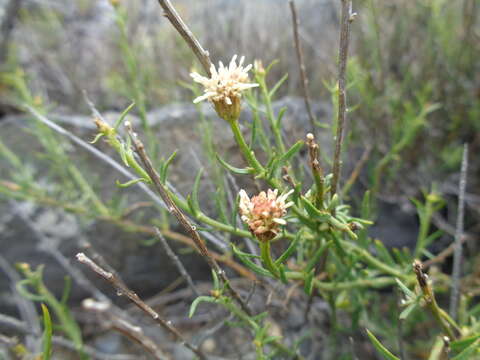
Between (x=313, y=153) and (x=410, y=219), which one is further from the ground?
(x=313, y=153)

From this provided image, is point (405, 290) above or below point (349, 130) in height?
below

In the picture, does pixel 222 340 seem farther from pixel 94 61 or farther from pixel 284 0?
pixel 284 0

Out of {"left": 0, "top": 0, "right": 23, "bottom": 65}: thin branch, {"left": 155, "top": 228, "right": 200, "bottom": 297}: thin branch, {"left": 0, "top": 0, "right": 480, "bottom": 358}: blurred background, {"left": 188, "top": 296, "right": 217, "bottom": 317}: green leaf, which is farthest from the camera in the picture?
{"left": 0, "top": 0, "right": 23, "bottom": 65}: thin branch

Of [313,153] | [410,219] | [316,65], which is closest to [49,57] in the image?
[316,65]

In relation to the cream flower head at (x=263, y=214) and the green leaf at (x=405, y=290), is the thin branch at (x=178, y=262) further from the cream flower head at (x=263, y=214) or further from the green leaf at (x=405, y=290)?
the green leaf at (x=405, y=290)

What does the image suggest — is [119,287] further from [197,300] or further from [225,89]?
[225,89]

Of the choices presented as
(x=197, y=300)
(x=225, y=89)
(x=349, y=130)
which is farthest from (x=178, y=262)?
(x=349, y=130)

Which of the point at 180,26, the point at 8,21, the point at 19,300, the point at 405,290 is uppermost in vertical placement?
the point at 8,21

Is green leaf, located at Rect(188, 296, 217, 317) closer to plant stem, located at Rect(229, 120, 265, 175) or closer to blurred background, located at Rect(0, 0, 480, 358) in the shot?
plant stem, located at Rect(229, 120, 265, 175)

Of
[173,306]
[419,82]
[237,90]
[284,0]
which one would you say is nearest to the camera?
[237,90]

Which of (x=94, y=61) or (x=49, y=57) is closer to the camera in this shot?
(x=49, y=57)

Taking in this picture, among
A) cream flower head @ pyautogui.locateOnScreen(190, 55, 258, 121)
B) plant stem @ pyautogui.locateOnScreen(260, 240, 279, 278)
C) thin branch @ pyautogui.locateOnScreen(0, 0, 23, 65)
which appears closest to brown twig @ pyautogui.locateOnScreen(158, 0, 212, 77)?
cream flower head @ pyautogui.locateOnScreen(190, 55, 258, 121)
